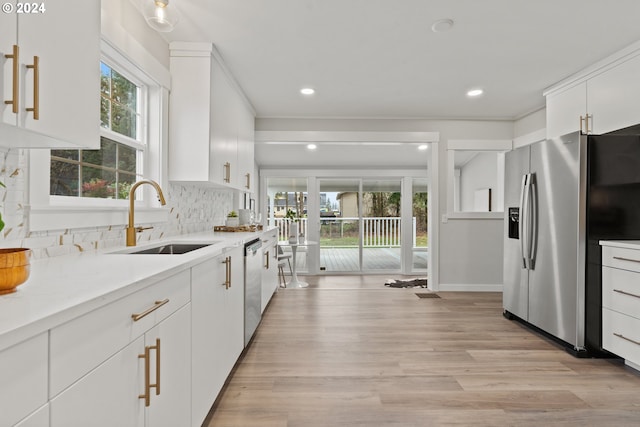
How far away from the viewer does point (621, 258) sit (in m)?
2.32

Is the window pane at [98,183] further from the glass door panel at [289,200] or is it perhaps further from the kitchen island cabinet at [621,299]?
the glass door panel at [289,200]

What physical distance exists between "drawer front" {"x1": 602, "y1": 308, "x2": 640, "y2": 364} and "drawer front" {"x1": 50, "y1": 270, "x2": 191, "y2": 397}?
9.35 feet

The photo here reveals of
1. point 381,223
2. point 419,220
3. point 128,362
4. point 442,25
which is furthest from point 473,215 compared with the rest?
point 128,362

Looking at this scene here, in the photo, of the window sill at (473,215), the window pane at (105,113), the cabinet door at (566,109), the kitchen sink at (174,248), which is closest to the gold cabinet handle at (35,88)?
the window pane at (105,113)

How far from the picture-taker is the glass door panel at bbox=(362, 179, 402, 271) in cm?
657

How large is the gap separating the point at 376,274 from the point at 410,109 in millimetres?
3254

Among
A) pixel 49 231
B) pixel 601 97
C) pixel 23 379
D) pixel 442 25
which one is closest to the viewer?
pixel 23 379

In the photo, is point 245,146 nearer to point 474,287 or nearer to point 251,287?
point 251,287

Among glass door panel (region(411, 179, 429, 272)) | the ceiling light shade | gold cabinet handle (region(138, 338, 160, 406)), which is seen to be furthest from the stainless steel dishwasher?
glass door panel (region(411, 179, 429, 272))

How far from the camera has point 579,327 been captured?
8.27ft

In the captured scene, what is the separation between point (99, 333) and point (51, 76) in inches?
35.4

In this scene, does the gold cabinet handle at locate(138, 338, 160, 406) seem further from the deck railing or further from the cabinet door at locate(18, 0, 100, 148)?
the deck railing

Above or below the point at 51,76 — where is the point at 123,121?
above

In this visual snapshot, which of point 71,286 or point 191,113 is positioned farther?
point 191,113
